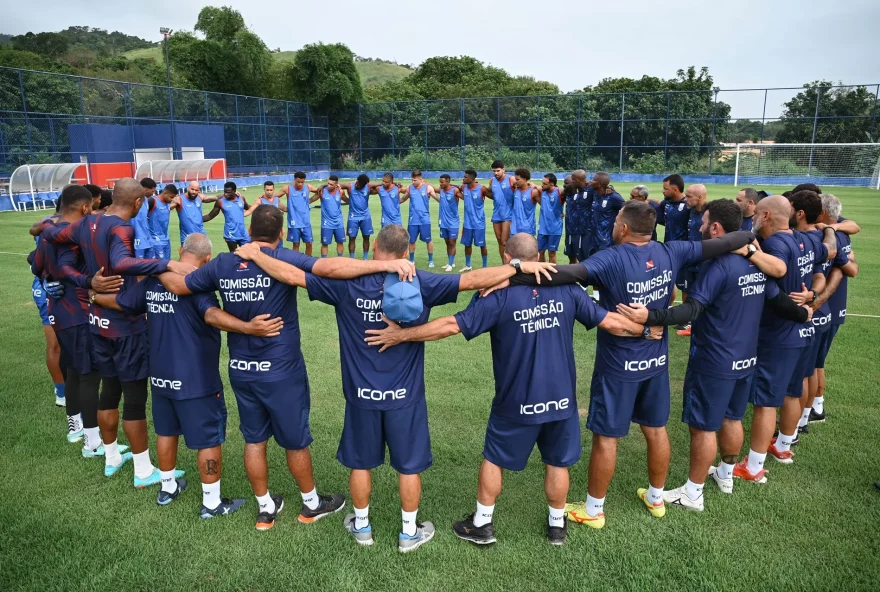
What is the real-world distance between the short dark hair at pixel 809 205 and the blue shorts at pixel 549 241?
25.7ft

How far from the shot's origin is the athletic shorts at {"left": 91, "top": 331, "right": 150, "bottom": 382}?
511cm

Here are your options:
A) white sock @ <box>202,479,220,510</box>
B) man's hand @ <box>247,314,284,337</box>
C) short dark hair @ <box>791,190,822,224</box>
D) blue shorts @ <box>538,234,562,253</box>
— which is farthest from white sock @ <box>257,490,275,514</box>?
blue shorts @ <box>538,234,562,253</box>

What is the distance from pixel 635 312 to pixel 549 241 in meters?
9.38

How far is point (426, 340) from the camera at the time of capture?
4.00 metres

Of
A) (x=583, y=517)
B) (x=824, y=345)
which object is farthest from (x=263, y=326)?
(x=824, y=345)

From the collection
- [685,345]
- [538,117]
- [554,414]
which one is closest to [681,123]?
[538,117]

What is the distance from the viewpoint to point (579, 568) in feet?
13.2

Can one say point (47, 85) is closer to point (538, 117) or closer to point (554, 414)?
point (538, 117)

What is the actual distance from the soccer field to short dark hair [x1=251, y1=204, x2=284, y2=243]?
1092 mm

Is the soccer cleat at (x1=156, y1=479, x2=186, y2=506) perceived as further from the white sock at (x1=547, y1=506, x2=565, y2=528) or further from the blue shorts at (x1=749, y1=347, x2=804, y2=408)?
the blue shorts at (x1=749, y1=347, x2=804, y2=408)

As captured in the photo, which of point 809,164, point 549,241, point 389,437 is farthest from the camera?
point 809,164

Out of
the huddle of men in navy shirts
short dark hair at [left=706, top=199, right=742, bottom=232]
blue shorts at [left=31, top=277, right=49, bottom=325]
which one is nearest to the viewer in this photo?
the huddle of men in navy shirts

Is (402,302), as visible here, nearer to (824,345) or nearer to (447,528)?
(447,528)

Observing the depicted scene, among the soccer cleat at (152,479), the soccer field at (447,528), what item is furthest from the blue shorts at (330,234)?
the soccer cleat at (152,479)
